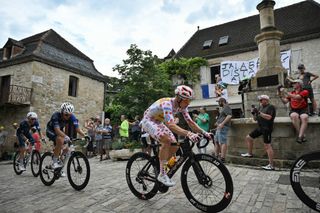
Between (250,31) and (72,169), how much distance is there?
2311cm

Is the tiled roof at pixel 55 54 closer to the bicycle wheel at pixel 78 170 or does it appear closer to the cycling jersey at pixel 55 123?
the cycling jersey at pixel 55 123

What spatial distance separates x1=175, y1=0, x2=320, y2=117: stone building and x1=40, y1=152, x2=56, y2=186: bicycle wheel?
17259 millimetres

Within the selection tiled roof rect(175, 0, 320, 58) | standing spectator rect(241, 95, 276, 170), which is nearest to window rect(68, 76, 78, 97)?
tiled roof rect(175, 0, 320, 58)

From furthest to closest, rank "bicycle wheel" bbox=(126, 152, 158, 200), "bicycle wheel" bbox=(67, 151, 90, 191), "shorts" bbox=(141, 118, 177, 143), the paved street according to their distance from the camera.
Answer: "bicycle wheel" bbox=(67, 151, 90, 191), "bicycle wheel" bbox=(126, 152, 158, 200), "shorts" bbox=(141, 118, 177, 143), the paved street

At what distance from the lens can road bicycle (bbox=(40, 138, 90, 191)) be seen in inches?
183

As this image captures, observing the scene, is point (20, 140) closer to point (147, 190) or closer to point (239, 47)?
point (147, 190)

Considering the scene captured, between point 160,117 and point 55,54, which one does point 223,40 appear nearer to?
point 55,54

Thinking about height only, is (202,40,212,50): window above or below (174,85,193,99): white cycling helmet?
above

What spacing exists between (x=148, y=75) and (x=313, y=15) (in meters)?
15.5

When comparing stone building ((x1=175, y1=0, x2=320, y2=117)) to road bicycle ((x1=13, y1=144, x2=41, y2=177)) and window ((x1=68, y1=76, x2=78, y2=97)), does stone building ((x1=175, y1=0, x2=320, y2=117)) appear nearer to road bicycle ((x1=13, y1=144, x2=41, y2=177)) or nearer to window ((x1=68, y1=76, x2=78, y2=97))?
window ((x1=68, y1=76, x2=78, y2=97))

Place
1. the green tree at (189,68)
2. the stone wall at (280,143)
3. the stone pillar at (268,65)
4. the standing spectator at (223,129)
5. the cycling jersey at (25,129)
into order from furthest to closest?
the green tree at (189,68) → the stone pillar at (268,65) → the cycling jersey at (25,129) → the standing spectator at (223,129) → the stone wall at (280,143)

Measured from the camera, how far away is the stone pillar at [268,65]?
7.99 m

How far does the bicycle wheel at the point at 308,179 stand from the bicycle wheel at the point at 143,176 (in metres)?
2.03

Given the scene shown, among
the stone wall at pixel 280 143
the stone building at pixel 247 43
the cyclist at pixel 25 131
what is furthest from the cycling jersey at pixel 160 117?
the stone building at pixel 247 43
